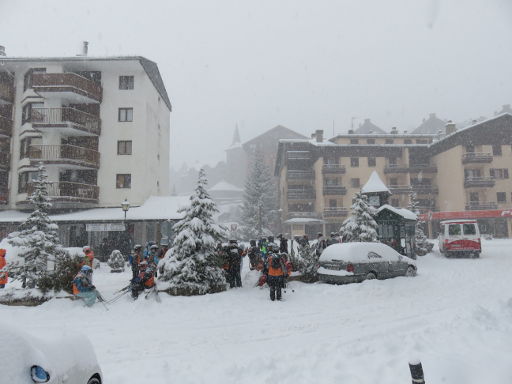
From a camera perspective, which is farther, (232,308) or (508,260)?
(508,260)

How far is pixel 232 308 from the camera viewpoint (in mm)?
10156

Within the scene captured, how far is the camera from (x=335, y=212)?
48.3 m

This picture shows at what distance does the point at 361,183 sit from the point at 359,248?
127 feet

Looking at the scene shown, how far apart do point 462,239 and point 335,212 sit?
25.4m

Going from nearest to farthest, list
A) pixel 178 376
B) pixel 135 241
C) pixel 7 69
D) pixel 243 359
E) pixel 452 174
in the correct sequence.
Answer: pixel 178 376 < pixel 243 359 < pixel 135 241 < pixel 7 69 < pixel 452 174

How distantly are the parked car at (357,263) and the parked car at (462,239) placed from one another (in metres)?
11.0

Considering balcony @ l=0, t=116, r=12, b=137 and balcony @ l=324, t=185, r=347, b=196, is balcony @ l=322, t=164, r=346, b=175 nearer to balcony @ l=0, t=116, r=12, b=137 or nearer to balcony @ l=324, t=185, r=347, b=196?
balcony @ l=324, t=185, r=347, b=196

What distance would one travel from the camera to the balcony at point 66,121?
88.0 feet

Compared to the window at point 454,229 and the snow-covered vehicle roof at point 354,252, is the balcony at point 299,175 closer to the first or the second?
the window at point 454,229

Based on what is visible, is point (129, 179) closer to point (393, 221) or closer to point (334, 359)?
point (393, 221)

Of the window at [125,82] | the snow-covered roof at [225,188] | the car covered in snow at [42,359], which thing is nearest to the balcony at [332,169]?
the window at [125,82]

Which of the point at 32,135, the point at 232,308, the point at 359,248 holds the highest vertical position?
the point at 32,135

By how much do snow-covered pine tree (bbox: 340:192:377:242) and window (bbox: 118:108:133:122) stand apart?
62.1 feet

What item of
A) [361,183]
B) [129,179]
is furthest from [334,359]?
[361,183]
